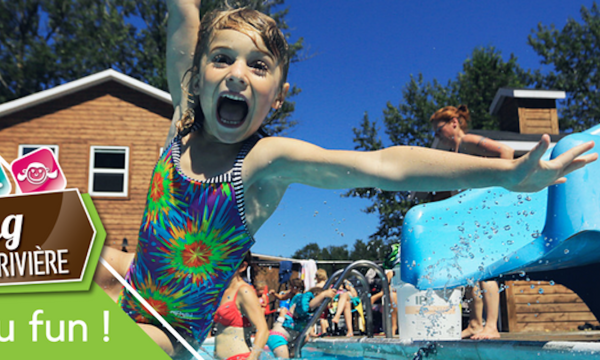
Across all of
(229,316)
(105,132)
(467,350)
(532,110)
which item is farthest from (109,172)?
(467,350)

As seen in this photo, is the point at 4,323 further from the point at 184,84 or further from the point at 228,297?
the point at 228,297

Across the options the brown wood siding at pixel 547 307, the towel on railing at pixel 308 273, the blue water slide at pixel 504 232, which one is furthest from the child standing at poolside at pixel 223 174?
the towel on railing at pixel 308 273

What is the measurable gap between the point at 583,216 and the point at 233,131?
2.27m

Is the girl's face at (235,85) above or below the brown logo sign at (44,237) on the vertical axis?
above

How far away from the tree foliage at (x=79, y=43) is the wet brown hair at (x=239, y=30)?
1932 cm

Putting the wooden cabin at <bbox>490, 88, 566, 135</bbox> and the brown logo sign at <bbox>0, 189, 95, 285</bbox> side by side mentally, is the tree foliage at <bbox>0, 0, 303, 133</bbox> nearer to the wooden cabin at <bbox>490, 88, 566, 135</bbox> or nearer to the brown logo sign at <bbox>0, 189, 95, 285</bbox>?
the wooden cabin at <bbox>490, 88, 566, 135</bbox>

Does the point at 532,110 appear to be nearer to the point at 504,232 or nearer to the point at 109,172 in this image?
the point at 504,232

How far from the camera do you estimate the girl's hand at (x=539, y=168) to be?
131 cm

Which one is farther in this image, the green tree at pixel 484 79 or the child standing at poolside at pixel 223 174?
the green tree at pixel 484 79

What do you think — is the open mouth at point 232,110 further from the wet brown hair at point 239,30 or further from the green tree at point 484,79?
the green tree at point 484,79

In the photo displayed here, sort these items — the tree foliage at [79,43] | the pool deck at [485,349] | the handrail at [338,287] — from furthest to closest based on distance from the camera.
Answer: the tree foliage at [79,43], the handrail at [338,287], the pool deck at [485,349]

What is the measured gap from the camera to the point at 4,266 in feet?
4.36

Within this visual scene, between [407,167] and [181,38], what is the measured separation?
911 millimetres

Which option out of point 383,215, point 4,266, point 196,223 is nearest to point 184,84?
point 196,223
